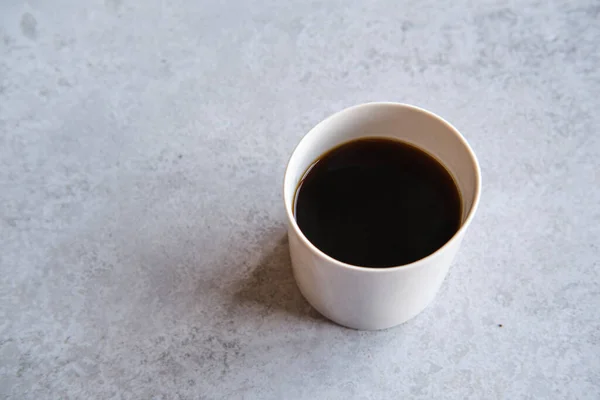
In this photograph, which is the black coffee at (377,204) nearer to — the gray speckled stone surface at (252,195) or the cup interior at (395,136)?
the cup interior at (395,136)

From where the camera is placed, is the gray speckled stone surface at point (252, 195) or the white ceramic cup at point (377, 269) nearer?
the white ceramic cup at point (377, 269)

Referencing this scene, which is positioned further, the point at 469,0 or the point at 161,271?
the point at 469,0

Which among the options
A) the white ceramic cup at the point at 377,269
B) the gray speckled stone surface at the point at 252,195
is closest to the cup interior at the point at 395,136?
the white ceramic cup at the point at 377,269

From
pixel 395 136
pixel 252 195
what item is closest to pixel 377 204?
pixel 395 136

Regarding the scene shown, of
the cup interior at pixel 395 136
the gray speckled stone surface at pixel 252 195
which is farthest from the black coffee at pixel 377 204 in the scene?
the gray speckled stone surface at pixel 252 195

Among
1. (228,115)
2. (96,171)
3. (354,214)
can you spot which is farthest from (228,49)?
(354,214)

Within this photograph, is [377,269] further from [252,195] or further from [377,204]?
[252,195]

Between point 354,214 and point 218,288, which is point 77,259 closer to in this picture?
point 218,288

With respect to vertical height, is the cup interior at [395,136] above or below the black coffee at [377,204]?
above
